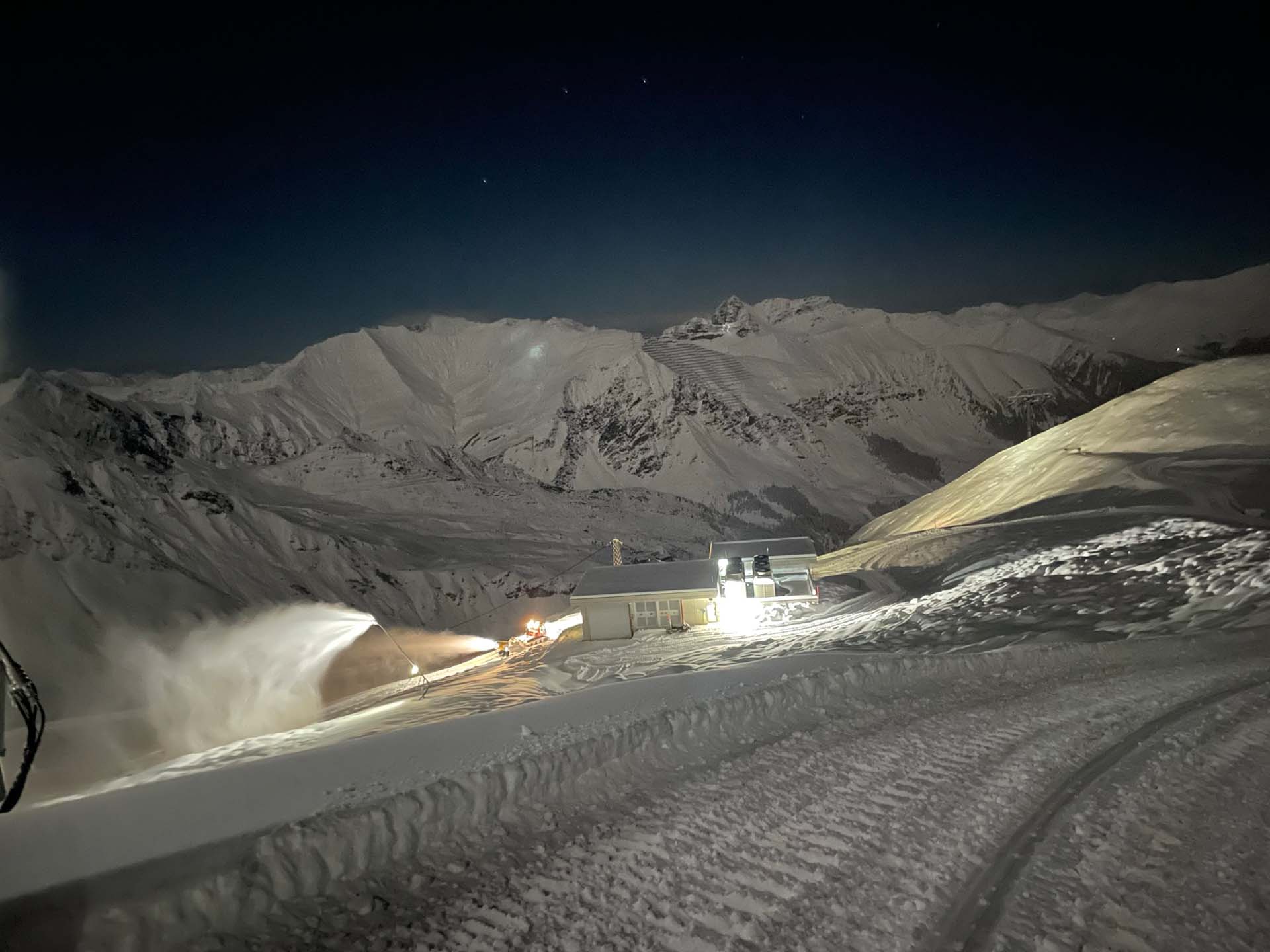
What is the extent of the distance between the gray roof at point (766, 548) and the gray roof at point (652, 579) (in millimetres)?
2076

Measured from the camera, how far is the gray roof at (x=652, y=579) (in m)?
27.9

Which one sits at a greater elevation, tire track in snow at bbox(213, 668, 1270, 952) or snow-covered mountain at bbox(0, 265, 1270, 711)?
snow-covered mountain at bbox(0, 265, 1270, 711)

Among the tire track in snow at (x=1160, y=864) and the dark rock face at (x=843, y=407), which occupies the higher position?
the dark rock face at (x=843, y=407)

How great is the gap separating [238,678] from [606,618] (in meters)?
16.7

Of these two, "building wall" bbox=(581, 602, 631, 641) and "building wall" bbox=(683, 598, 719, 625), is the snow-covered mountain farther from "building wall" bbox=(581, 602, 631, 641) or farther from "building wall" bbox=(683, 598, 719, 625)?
"building wall" bbox=(683, 598, 719, 625)

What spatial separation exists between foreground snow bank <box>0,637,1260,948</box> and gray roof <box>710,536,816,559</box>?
2124cm

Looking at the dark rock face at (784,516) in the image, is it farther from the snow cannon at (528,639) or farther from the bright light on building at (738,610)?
the bright light on building at (738,610)

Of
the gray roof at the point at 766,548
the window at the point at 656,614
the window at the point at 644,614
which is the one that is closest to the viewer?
the window at the point at 656,614

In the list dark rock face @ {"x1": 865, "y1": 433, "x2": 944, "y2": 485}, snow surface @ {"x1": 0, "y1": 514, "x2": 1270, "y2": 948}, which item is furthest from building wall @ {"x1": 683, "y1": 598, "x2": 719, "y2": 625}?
dark rock face @ {"x1": 865, "y1": 433, "x2": 944, "y2": 485}

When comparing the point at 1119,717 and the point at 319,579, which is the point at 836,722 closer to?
the point at 1119,717

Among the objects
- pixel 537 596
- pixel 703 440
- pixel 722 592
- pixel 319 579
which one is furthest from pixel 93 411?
pixel 722 592

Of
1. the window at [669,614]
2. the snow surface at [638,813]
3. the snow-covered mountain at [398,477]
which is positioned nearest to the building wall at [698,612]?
the window at [669,614]

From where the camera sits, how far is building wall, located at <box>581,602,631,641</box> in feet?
93.1

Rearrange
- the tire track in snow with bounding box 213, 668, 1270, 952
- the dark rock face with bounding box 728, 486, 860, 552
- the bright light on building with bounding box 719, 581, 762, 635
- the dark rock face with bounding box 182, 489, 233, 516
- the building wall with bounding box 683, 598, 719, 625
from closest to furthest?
the tire track in snow with bounding box 213, 668, 1270, 952
the bright light on building with bounding box 719, 581, 762, 635
the building wall with bounding box 683, 598, 719, 625
the dark rock face with bounding box 182, 489, 233, 516
the dark rock face with bounding box 728, 486, 860, 552
